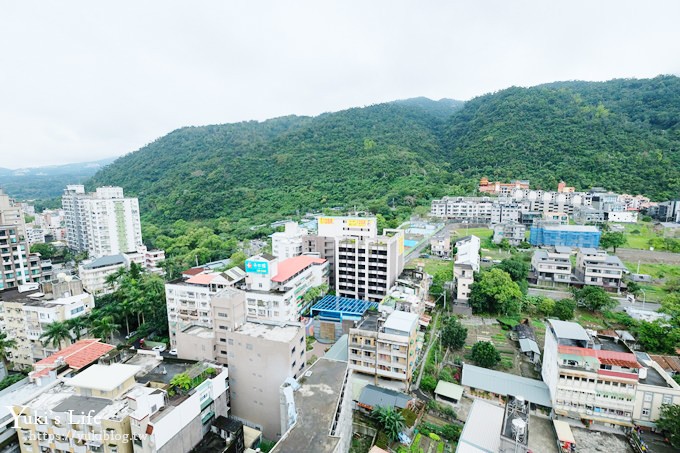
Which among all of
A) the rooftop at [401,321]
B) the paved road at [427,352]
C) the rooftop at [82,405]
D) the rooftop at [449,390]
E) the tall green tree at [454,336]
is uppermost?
the rooftop at [401,321]

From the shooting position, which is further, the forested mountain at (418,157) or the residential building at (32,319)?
the forested mountain at (418,157)

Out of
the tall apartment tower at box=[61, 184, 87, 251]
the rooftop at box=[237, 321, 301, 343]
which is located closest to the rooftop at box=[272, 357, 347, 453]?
the rooftop at box=[237, 321, 301, 343]

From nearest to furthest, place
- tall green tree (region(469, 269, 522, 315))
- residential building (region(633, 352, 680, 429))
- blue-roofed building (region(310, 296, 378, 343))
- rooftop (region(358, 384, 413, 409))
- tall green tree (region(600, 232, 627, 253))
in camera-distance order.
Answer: residential building (region(633, 352, 680, 429)), rooftop (region(358, 384, 413, 409)), blue-roofed building (region(310, 296, 378, 343)), tall green tree (region(469, 269, 522, 315)), tall green tree (region(600, 232, 627, 253))

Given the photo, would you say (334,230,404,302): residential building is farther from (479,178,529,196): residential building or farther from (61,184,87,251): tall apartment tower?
(479,178,529,196): residential building

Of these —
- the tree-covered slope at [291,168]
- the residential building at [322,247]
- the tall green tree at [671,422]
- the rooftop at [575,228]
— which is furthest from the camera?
the tree-covered slope at [291,168]

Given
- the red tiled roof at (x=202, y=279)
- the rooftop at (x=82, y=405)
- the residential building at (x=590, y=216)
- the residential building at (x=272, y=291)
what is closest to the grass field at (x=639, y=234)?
the residential building at (x=590, y=216)

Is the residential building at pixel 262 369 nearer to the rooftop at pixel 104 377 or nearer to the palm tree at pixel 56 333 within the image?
the rooftop at pixel 104 377
